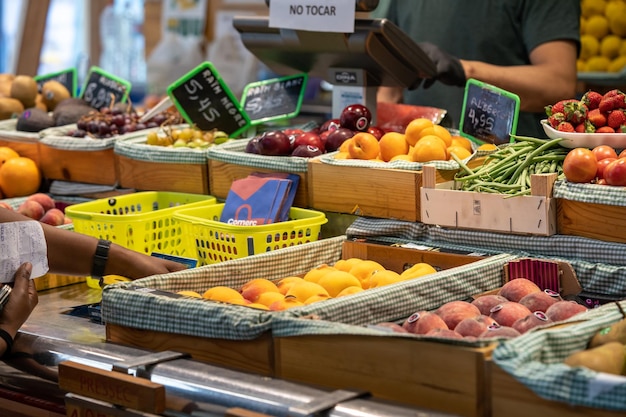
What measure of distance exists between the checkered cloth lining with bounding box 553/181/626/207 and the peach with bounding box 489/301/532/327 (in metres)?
0.42

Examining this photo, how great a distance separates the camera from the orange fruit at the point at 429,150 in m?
2.95

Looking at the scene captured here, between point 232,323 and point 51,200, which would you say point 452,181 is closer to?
point 232,323

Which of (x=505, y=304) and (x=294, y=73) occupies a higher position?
(x=294, y=73)

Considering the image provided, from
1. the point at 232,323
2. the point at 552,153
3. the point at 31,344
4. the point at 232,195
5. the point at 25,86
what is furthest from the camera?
the point at 25,86

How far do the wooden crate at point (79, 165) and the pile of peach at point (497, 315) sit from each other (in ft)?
6.27

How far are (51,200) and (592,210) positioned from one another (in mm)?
2092

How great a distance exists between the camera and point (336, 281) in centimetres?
254

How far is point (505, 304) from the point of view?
2.27 meters

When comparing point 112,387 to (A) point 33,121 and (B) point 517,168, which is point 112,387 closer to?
(B) point 517,168

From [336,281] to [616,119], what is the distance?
907mm

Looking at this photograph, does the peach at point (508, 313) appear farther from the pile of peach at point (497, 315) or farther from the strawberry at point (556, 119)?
the strawberry at point (556, 119)

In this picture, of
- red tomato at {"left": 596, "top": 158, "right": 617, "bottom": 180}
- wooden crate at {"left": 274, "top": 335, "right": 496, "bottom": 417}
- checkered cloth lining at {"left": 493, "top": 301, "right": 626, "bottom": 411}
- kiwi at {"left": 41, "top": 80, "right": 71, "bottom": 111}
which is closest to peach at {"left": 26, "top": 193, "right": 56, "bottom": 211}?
kiwi at {"left": 41, "top": 80, "right": 71, "bottom": 111}

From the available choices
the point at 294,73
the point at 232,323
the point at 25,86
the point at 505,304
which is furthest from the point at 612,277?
the point at 25,86

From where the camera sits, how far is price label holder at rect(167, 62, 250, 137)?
380cm
